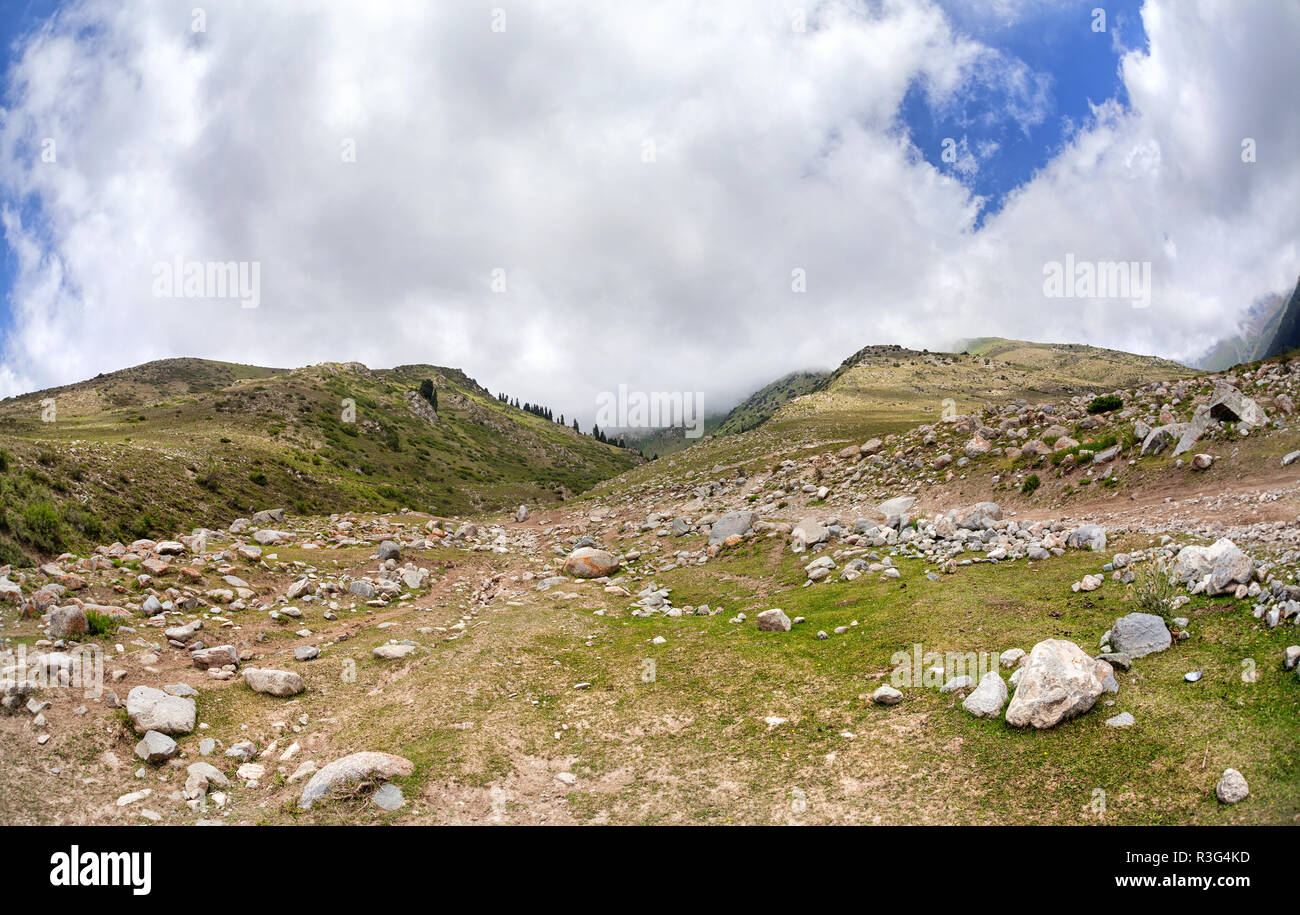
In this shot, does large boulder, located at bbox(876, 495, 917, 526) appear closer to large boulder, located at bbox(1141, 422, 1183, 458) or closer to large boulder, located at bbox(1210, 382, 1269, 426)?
large boulder, located at bbox(1141, 422, 1183, 458)

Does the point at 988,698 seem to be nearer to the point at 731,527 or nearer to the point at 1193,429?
the point at 731,527

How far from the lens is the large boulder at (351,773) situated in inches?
331

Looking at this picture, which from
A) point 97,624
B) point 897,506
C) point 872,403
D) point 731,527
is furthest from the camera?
point 872,403

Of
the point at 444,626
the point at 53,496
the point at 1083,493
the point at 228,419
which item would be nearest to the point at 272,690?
the point at 444,626

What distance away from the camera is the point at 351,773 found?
869cm

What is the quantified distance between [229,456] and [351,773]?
147 feet

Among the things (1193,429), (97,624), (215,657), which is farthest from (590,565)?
(1193,429)

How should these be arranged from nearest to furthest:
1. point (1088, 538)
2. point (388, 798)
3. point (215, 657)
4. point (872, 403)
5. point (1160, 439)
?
point (388, 798)
point (215, 657)
point (1088, 538)
point (1160, 439)
point (872, 403)

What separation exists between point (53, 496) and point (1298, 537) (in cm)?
3691

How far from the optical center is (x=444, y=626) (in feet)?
60.7

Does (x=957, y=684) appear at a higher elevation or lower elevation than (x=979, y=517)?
lower

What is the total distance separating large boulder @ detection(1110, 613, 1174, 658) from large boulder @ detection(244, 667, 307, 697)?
650 inches

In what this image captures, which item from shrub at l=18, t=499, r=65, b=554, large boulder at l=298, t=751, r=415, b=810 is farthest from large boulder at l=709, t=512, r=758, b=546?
shrub at l=18, t=499, r=65, b=554

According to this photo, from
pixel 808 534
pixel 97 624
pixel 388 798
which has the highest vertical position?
pixel 808 534
